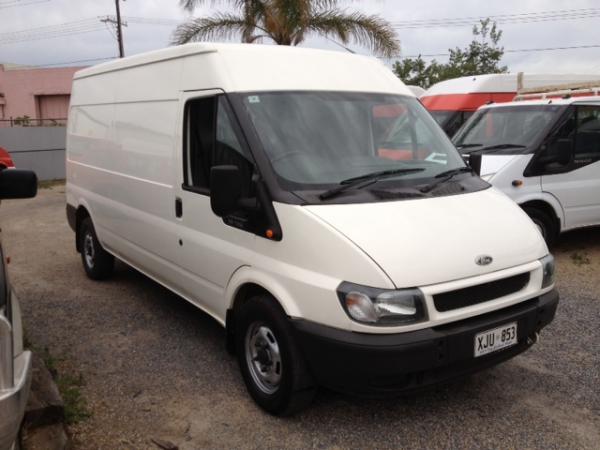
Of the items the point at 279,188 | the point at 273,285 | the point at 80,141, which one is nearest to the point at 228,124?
the point at 279,188

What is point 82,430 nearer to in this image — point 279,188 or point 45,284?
point 279,188

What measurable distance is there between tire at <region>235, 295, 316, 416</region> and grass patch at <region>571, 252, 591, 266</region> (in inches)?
196

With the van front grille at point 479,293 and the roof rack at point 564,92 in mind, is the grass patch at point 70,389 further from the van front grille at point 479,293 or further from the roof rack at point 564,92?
the roof rack at point 564,92

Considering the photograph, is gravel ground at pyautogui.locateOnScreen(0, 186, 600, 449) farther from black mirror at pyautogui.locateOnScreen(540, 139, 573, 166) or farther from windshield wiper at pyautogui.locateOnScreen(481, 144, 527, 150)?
windshield wiper at pyautogui.locateOnScreen(481, 144, 527, 150)

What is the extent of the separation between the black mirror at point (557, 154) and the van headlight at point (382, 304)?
4.68 metres

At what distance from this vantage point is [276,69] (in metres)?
3.91

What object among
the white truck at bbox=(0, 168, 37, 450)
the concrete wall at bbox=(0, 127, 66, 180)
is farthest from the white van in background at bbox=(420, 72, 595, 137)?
the concrete wall at bbox=(0, 127, 66, 180)

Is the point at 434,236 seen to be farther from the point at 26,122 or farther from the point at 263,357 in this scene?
the point at 26,122

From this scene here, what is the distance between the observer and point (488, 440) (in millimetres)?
3271

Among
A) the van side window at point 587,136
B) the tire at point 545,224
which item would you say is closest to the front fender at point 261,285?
the tire at point 545,224

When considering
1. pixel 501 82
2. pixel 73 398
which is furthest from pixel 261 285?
pixel 501 82

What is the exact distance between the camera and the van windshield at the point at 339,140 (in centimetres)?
353

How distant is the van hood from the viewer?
301cm

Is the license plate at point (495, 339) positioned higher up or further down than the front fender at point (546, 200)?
further down
